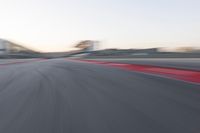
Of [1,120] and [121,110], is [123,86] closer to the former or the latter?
[121,110]

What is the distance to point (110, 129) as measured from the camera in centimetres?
130


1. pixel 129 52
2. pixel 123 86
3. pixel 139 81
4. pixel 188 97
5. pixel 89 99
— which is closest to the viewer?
pixel 188 97

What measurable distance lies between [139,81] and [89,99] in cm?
67

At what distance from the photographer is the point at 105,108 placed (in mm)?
1625

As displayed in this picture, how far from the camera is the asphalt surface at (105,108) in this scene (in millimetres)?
1329

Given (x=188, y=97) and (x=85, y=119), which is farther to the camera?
(x=188, y=97)

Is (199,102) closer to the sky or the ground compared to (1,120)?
closer to the sky

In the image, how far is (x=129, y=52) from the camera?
25.5 feet

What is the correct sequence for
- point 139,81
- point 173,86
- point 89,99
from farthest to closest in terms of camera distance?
point 139,81
point 173,86
point 89,99

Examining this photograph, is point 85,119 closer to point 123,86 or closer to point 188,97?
point 188,97

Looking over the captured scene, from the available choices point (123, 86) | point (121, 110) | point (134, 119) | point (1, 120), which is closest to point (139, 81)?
point (123, 86)

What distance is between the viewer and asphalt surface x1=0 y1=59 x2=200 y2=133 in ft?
4.36

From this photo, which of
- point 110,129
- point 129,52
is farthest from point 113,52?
point 110,129

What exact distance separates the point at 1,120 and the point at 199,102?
104 centimetres
